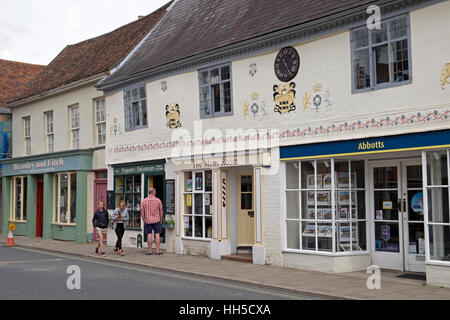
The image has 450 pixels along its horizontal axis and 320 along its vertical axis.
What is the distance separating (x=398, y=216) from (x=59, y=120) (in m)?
15.8

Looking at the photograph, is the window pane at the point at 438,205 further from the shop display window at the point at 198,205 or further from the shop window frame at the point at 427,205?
the shop display window at the point at 198,205

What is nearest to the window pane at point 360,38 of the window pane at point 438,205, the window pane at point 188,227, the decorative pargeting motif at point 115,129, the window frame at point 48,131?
the window pane at point 438,205

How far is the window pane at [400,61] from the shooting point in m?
11.2

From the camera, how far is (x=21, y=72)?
31.4 m

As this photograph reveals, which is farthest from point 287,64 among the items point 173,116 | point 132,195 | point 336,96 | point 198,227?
point 132,195

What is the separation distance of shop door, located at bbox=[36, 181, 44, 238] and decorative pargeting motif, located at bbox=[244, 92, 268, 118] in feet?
45.1

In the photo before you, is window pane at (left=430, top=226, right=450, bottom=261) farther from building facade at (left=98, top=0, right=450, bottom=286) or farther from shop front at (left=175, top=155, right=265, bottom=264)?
shop front at (left=175, top=155, right=265, bottom=264)

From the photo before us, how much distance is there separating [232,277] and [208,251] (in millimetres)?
3895

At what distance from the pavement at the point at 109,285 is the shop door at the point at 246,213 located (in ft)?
10.1

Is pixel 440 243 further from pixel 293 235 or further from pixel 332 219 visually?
pixel 293 235

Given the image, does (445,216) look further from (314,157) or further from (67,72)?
(67,72)

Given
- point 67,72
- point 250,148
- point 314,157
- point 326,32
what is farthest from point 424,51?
point 67,72

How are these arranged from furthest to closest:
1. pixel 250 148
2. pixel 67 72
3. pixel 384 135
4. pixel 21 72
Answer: pixel 21 72 → pixel 67 72 → pixel 250 148 → pixel 384 135

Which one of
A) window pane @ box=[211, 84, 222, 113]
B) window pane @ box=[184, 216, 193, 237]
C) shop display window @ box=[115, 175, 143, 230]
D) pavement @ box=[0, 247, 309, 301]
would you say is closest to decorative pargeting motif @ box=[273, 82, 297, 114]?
window pane @ box=[211, 84, 222, 113]
